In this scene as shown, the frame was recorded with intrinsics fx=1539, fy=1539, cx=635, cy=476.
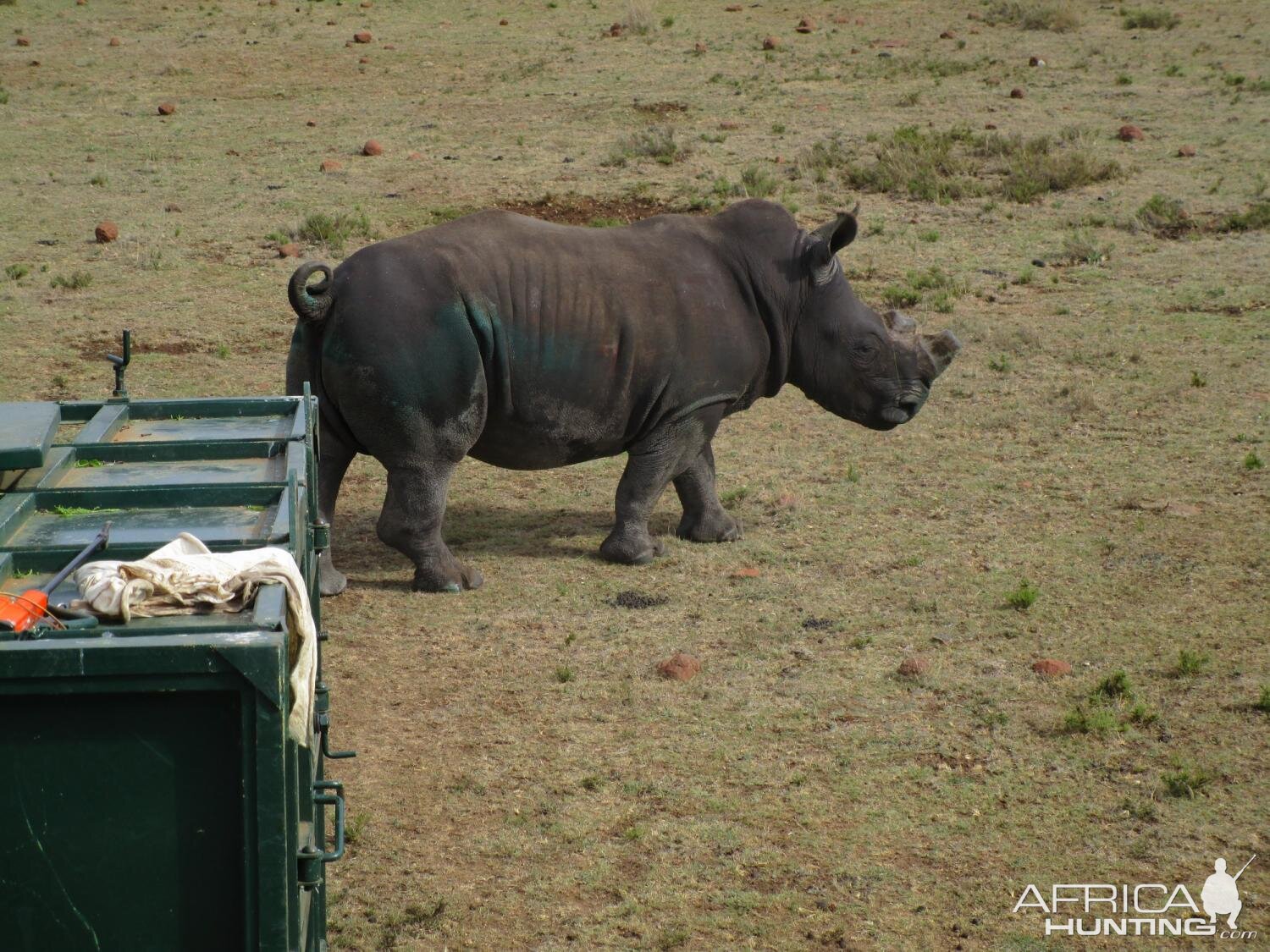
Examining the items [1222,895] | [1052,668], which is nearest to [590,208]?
[1052,668]

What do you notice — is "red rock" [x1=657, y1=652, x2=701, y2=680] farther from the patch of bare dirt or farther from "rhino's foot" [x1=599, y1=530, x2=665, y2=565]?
the patch of bare dirt

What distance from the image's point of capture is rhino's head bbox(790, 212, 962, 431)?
27.6 ft

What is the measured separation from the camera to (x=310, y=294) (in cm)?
734

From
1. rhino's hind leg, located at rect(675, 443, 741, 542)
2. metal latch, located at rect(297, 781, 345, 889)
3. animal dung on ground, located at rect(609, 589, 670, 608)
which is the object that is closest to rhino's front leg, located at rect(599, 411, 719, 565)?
rhino's hind leg, located at rect(675, 443, 741, 542)

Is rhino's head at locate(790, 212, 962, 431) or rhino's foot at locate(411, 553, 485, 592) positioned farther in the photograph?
rhino's head at locate(790, 212, 962, 431)

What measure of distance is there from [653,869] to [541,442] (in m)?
3.01

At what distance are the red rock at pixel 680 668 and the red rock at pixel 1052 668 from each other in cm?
151

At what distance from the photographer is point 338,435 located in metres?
7.64

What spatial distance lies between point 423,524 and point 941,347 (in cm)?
313

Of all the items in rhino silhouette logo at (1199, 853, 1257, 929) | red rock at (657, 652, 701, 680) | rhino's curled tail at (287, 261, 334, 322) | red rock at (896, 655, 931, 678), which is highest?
rhino's curled tail at (287, 261, 334, 322)

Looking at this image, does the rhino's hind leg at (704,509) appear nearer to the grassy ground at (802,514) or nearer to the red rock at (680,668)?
the grassy ground at (802,514)

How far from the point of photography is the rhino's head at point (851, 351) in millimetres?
8398

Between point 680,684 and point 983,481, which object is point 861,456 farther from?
point 680,684

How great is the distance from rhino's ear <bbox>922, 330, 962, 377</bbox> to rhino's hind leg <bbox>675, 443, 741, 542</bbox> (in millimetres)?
1373
